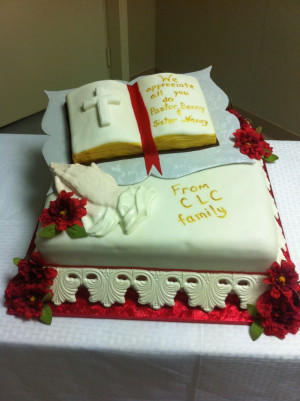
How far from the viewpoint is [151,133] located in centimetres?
111

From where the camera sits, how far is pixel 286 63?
7.83 ft

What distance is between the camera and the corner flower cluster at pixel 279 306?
921 mm

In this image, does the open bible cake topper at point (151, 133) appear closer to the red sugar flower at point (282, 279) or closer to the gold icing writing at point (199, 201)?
the gold icing writing at point (199, 201)

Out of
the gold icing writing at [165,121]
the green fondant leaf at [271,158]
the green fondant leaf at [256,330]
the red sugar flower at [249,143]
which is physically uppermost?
the gold icing writing at [165,121]

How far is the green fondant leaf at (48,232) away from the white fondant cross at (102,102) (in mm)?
340

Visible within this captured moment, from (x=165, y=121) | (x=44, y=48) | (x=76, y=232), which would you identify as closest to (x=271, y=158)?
(x=165, y=121)

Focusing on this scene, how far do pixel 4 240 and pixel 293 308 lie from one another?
0.87 metres

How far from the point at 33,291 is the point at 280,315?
633 millimetres

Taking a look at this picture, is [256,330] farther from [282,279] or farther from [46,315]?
[46,315]

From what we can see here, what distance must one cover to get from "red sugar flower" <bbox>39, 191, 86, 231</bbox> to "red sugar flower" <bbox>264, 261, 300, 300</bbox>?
19.3 inches

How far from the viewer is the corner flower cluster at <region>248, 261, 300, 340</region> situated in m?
0.92

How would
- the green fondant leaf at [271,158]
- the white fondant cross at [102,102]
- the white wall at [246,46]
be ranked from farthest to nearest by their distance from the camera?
the white wall at [246,46] → the green fondant leaf at [271,158] → the white fondant cross at [102,102]

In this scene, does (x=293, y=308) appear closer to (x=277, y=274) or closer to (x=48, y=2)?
(x=277, y=274)

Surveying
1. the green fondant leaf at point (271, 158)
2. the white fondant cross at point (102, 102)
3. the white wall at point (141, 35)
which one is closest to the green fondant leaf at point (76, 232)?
the white fondant cross at point (102, 102)
